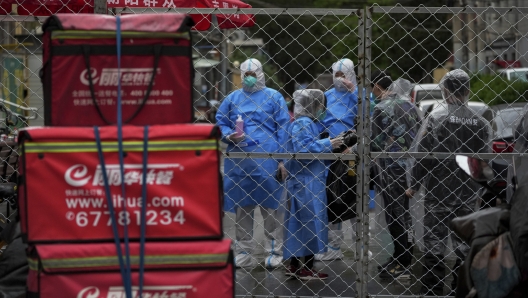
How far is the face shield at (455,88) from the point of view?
266 inches

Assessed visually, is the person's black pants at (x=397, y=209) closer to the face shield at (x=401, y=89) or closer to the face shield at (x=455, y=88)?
the face shield at (x=401, y=89)

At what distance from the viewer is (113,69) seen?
3.84 meters

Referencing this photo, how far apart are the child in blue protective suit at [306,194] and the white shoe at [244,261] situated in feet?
1.80

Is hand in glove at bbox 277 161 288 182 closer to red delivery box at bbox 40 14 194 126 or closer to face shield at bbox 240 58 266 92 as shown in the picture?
face shield at bbox 240 58 266 92

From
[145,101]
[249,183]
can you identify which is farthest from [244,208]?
[145,101]

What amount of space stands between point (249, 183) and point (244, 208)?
0.26 meters

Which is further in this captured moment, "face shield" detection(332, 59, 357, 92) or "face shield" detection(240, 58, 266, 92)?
"face shield" detection(332, 59, 357, 92)

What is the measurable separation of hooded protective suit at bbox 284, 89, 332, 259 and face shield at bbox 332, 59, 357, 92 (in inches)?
33.4

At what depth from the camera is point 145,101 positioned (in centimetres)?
385

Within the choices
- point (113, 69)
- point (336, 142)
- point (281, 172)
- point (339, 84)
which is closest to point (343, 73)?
point (339, 84)

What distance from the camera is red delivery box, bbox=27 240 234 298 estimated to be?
3586 mm

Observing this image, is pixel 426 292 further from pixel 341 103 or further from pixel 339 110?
pixel 339 110

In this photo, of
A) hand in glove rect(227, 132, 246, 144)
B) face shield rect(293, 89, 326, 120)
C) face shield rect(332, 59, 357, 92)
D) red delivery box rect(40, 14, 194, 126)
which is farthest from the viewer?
face shield rect(332, 59, 357, 92)

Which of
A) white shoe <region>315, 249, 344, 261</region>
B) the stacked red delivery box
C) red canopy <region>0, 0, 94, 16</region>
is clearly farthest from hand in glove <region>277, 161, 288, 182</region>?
the stacked red delivery box
